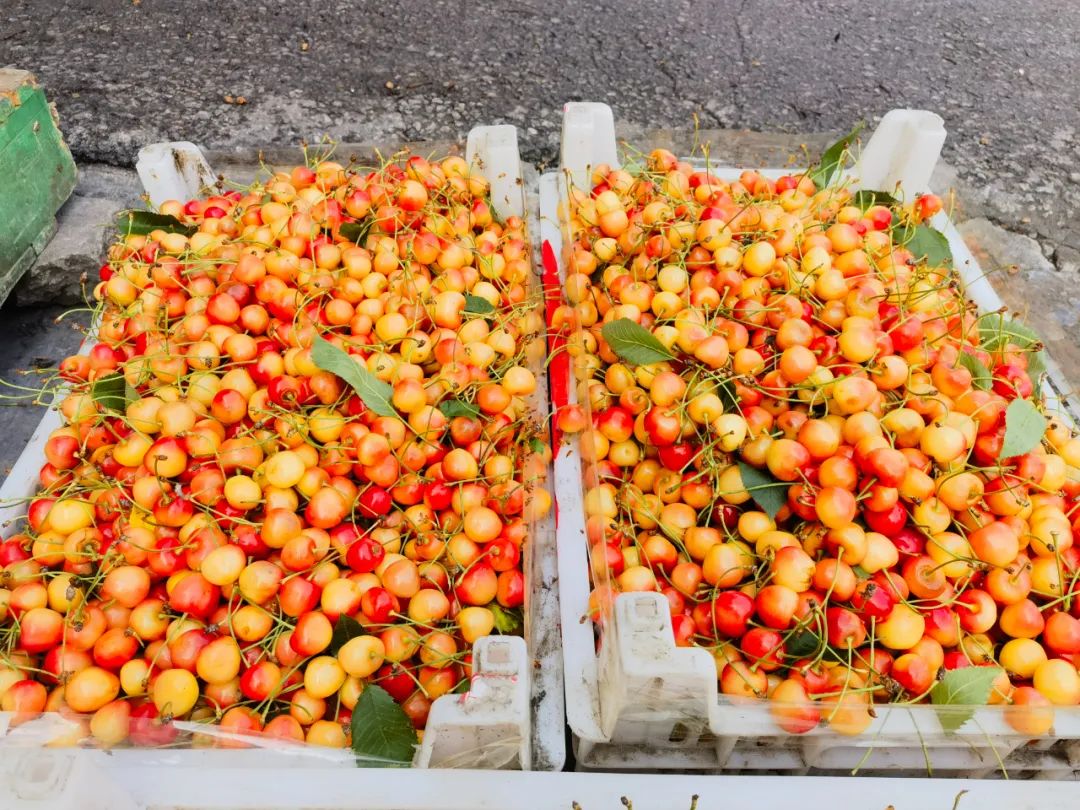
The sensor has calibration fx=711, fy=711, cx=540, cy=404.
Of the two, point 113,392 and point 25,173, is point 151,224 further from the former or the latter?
point 25,173

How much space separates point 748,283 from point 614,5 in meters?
3.64

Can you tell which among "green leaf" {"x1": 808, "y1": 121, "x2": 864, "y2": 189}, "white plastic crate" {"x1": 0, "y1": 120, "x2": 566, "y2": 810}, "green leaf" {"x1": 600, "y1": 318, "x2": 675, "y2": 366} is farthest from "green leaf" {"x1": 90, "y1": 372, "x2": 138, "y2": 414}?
"green leaf" {"x1": 808, "y1": 121, "x2": 864, "y2": 189}

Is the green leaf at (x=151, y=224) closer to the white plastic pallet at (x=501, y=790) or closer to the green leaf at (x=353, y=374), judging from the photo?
the green leaf at (x=353, y=374)

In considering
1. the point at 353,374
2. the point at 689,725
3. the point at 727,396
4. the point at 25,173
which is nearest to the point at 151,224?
the point at 25,173

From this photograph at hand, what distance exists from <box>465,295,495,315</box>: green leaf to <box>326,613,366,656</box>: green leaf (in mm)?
819

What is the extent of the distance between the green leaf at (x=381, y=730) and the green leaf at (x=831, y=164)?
1.94 m

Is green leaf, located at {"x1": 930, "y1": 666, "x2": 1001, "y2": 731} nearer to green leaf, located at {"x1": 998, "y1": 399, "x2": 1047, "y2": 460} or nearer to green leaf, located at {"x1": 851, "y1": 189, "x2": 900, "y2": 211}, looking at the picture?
green leaf, located at {"x1": 998, "y1": 399, "x2": 1047, "y2": 460}

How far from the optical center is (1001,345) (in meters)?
1.75

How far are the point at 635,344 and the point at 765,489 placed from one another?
422 millimetres

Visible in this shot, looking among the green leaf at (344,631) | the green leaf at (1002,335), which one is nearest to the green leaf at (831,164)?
the green leaf at (1002,335)

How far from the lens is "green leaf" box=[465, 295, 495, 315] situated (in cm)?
181

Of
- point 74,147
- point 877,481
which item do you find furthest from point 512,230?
point 74,147

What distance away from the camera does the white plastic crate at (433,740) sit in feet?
2.93

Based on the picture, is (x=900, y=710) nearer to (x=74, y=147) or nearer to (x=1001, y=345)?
(x=1001, y=345)
